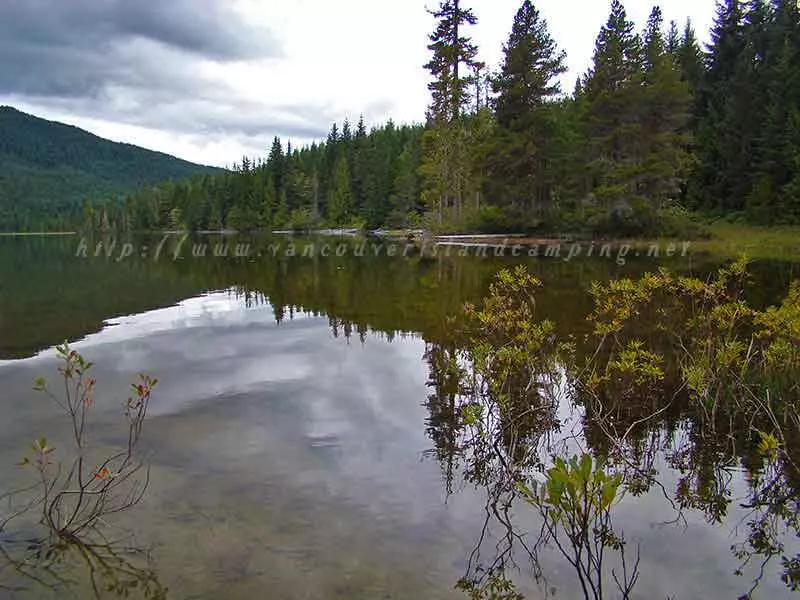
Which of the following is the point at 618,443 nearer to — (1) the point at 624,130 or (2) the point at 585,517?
(2) the point at 585,517

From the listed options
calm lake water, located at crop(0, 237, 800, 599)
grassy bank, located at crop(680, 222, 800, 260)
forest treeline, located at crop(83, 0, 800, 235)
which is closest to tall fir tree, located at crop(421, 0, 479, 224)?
forest treeline, located at crop(83, 0, 800, 235)

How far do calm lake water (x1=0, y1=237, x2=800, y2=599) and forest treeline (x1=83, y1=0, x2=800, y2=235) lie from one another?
26989 mm

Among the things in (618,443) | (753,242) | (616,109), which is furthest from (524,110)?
(618,443)

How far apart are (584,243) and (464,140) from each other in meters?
20.2

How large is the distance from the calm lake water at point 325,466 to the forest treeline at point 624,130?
26989 mm

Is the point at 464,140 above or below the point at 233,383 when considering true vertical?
above

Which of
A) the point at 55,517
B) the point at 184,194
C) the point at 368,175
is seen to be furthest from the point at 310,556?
the point at 184,194

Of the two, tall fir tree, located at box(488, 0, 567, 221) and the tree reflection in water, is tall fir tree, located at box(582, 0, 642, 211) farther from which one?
the tree reflection in water

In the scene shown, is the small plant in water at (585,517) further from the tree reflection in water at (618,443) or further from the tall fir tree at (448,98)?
the tall fir tree at (448,98)

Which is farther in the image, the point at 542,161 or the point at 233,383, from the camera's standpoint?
the point at 542,161

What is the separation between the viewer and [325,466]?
237 inches

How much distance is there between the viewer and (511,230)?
149 ft

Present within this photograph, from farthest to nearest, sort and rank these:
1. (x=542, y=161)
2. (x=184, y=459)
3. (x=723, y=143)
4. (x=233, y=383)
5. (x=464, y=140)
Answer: (x=464, y=140)
(x=723, y=143)
(x=542, y=161)
(x=233, y=383)
(x=184, y=459)

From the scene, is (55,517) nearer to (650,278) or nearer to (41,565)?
(41,565)
